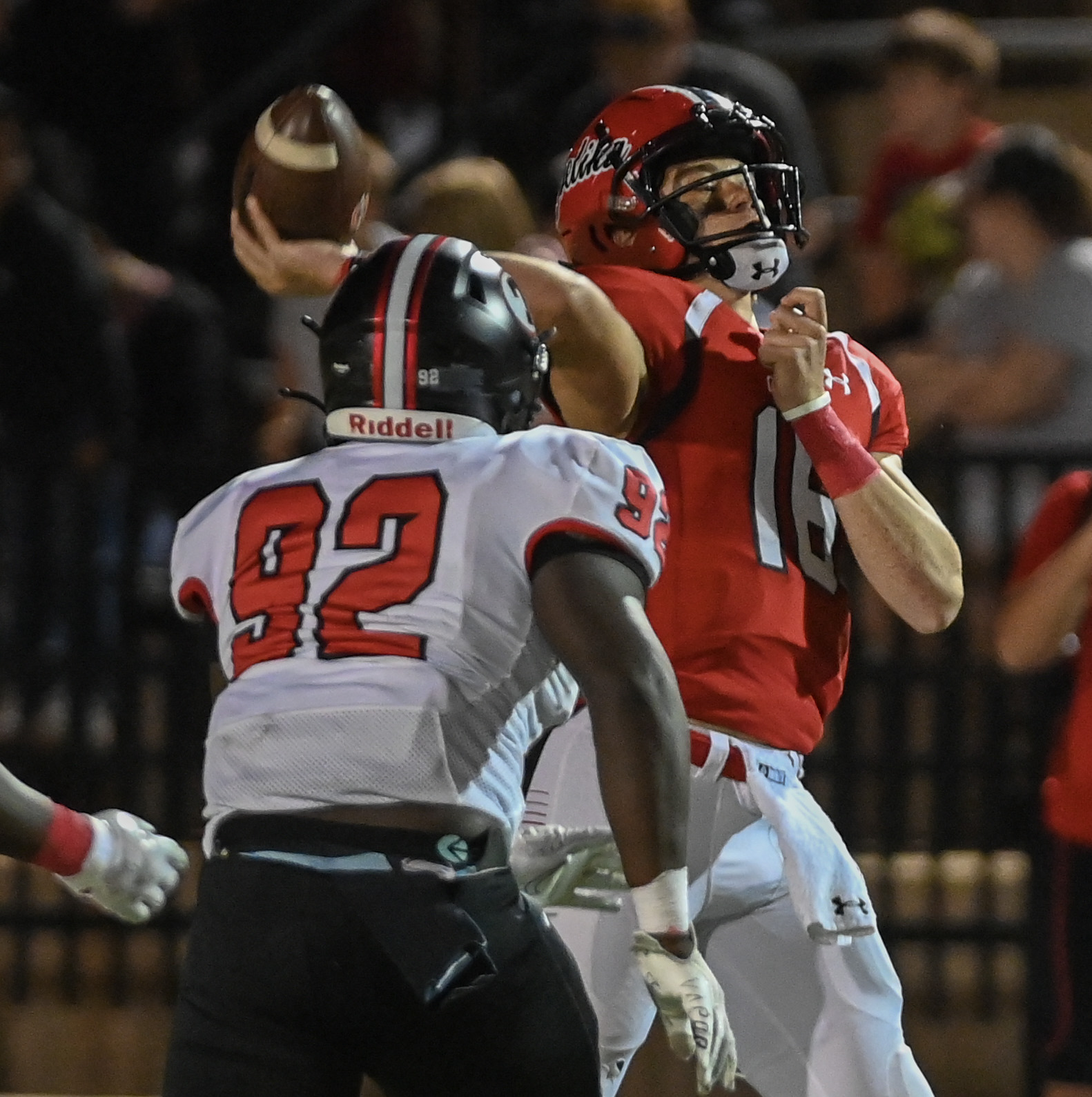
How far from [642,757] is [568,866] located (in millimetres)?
468

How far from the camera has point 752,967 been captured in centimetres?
346

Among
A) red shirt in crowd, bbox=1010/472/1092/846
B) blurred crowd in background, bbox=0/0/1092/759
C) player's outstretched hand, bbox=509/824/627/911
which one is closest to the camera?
player's outstretched hand, bbox=509/824/627/911

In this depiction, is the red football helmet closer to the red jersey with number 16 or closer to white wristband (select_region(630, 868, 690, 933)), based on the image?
the red jersey with number 16

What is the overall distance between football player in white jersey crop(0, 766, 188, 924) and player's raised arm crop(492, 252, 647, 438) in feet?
3.01

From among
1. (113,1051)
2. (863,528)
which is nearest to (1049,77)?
(113,1051)

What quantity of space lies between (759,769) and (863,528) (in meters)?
0.40

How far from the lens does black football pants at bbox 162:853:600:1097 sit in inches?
105

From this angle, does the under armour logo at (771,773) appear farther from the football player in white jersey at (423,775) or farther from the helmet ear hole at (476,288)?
the helmet ear hole at (476,288)

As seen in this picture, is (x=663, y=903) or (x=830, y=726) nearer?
(x=663, y=903)

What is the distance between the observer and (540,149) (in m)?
7.85

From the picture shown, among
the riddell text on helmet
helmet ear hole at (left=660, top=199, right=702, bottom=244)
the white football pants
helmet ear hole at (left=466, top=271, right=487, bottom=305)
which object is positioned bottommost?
the white football pants

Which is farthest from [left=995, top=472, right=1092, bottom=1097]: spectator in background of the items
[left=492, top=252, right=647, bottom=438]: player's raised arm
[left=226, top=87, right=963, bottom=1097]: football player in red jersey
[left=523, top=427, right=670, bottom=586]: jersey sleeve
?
[left=523, top=427, right=670, bottom=586]: jersey sleeve

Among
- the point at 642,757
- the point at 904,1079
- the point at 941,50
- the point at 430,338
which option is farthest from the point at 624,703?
the point at 941,50

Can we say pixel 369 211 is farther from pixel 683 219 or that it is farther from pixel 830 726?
pixel 683 219
